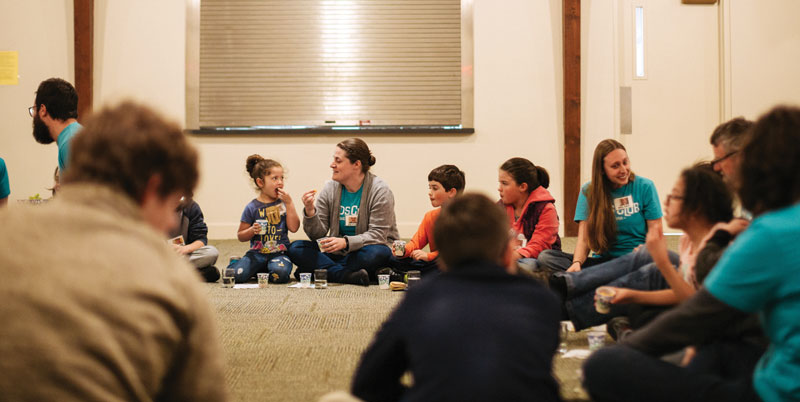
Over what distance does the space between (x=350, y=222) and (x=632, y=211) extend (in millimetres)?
1722

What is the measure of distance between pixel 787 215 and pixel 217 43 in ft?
18.4

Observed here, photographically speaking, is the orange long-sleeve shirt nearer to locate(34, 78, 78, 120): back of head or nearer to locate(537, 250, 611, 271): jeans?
locate(537, 250, 611, 271): jeans

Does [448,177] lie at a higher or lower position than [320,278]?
higher

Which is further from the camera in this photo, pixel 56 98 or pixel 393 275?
pixel 393 275

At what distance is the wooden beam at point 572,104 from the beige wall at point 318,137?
0.40ft

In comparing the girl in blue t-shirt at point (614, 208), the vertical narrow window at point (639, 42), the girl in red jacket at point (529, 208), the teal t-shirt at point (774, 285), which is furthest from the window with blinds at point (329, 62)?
the teal t-shirt at point (774, 285)

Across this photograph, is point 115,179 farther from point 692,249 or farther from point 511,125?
point 511,125

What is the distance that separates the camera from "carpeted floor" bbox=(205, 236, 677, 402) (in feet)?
6.31

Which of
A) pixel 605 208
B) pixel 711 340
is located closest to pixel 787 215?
pixel 711 340

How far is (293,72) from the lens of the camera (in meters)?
6.01

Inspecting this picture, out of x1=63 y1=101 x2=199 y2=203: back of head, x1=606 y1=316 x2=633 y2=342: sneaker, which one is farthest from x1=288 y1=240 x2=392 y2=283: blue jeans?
x1=63 y1=101 x2=199 y2=203: back of head

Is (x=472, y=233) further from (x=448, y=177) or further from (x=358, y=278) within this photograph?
(x=358, y=278)

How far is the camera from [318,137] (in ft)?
19.9

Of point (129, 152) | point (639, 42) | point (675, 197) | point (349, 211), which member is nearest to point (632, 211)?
point (675, 197)
